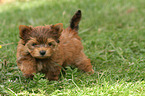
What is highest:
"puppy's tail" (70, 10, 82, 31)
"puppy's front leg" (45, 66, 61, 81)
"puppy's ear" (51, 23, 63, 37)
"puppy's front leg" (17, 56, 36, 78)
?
"puppy's tail" (70, 10, 82, 31)

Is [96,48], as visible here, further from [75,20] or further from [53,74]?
[53,74]

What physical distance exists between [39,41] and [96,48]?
2.58 meters

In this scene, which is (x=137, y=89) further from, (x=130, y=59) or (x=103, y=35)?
(x=103, y=35)

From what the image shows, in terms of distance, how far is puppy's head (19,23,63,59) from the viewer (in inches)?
137

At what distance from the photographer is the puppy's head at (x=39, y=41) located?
3.47 m

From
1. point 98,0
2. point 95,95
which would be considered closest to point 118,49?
point 95,95

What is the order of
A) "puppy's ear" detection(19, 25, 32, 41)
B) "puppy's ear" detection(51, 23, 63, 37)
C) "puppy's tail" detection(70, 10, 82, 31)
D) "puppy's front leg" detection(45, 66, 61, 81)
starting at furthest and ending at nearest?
"puppy's tail" detection(70, 10, 82, 31), "puppy's front leg" detection(45, 66, 61, 81), "puppy's ear" detection(51, 23, 63, 37), "puppy's ear" detection(19, 25, 32, 41)

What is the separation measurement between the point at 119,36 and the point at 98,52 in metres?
1.14

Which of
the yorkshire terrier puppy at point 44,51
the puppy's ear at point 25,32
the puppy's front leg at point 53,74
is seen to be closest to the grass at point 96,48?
the puppy's front leg at point 53,74

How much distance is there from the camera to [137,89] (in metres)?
Answer: 3.46

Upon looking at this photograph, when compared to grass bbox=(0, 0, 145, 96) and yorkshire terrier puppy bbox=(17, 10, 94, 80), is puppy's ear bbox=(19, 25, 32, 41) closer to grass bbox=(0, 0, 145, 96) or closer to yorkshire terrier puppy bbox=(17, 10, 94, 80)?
yorkshire terrier puppy bbox=(17, 10, 94, 80)

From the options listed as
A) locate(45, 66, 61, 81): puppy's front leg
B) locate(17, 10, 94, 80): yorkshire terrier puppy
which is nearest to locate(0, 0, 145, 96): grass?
locate(45, 66, 61, 81): puppy's front leg

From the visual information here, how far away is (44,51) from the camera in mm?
3438

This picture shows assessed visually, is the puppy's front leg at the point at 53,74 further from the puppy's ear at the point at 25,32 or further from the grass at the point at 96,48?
the puppy's ear at the point at 25,32
